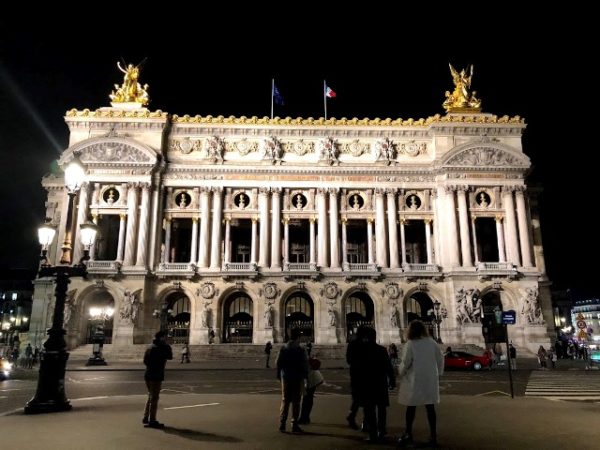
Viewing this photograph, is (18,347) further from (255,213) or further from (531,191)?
(531,191)

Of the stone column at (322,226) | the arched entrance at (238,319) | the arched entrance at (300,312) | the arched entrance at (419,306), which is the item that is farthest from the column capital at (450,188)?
the arched entrance at (238,319)

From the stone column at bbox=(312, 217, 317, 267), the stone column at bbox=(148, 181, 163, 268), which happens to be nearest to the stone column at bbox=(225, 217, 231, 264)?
the stone column at bbox=(148, 181, 163, 268)

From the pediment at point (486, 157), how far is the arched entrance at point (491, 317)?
40.5 feet

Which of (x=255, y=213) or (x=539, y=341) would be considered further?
(x=255, y=213)

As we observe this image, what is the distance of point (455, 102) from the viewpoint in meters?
49.9

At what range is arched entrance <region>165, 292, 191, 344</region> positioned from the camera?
4516cm

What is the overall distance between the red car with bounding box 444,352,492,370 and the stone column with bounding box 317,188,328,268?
610 inches

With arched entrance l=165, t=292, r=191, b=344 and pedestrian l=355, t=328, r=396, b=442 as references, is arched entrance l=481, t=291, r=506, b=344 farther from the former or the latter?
pedestrian l=355, t=328, r=396, b=442

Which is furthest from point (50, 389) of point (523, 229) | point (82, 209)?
point (523, 229)

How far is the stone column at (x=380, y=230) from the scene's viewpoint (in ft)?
147

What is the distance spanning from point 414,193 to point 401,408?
36.4 meters

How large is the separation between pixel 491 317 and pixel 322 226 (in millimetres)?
17341

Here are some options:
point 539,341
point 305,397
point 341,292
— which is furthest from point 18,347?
point 539,341

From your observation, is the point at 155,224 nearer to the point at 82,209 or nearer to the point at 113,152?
the point at 82,209
